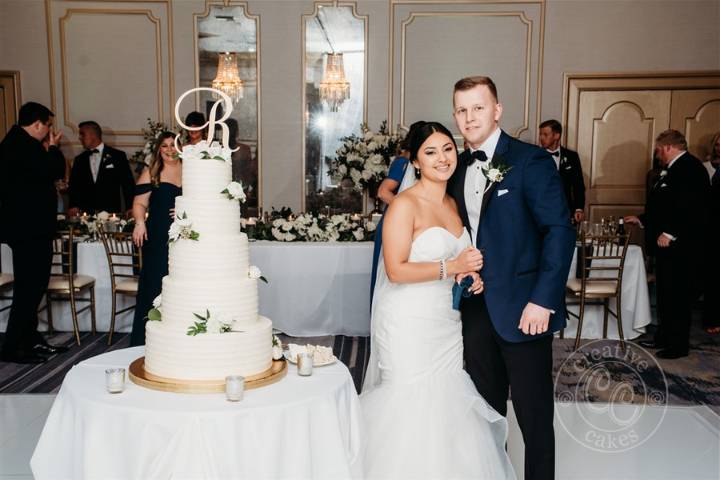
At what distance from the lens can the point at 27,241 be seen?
513cm

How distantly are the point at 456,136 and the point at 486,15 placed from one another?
1.61 metres

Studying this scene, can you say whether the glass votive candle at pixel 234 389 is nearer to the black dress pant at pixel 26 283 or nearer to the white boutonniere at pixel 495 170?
the white boutonniere at pixel 495 170

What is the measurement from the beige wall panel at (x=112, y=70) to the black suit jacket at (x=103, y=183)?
2.21 feet

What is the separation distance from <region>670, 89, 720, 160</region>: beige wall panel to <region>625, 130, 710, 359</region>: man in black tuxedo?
3470mm

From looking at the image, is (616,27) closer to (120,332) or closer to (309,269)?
(309,269)

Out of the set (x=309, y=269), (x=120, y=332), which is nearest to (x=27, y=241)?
(x=120, y=332)

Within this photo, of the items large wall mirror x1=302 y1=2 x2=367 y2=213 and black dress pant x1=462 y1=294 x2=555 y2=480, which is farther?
large wall mirror x1=302 y1=2 x2=367 y2=213

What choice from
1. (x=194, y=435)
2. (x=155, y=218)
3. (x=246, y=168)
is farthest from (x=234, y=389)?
(x=246, y=168)

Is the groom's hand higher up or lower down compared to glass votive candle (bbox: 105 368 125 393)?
higher up

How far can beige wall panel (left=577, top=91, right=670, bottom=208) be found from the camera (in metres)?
8.80

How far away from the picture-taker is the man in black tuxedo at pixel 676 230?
217 inches

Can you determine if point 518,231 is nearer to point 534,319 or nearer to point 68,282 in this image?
point 534,319

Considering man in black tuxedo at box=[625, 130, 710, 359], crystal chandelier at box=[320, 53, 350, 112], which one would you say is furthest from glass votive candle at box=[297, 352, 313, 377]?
crystal chandelier at box=[320, 53, 350, 112]

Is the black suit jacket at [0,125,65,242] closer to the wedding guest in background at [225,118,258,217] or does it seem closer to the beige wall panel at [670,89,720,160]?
the wedding guest in background at [225,118,258,217]
